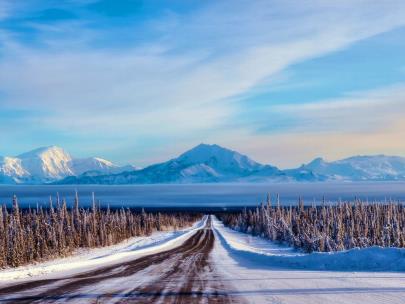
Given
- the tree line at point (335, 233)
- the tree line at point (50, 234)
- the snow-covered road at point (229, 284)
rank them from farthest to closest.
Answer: the tree line at point (335, 233), the tree line at point (50, 234), the snow-covered road at point (229, 284)

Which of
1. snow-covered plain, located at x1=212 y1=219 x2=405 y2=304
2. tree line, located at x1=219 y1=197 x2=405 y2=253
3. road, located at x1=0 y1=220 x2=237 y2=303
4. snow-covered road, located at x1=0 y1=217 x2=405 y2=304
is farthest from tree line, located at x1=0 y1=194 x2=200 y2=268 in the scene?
tree line, located at x1=219 y1=197 x2=405 y2=253

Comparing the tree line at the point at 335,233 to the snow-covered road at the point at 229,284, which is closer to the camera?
the snow-covered road at the point at 229,284

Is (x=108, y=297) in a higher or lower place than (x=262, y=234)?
higher

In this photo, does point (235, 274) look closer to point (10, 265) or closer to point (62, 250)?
point (10, 265)

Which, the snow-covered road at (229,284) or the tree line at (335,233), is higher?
the snow-covered road at (229,284)

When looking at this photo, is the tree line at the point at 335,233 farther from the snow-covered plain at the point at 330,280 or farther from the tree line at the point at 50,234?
the tree line at the point at 50,234

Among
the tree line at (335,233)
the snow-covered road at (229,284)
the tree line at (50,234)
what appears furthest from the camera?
the tree line at (335,233)

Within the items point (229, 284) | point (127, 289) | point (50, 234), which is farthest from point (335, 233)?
point (127, 289)

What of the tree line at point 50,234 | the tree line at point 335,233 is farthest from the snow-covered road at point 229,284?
the tree line at point 335,233

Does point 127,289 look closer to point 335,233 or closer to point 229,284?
point 229,284

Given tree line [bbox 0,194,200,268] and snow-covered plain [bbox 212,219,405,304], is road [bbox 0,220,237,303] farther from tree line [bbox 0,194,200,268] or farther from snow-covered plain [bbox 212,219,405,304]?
tree line [bbox 0,194,200,268]

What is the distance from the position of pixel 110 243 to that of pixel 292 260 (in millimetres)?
41407

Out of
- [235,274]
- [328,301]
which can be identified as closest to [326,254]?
[235,274]

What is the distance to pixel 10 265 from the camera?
33.8m
